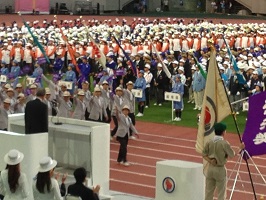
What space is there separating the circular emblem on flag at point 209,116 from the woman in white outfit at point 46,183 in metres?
4.69

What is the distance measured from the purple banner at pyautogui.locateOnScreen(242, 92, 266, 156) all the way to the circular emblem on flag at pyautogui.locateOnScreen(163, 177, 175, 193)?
1.43 meters

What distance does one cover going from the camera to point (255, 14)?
69250 mm

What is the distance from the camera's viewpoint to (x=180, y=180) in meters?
14.9

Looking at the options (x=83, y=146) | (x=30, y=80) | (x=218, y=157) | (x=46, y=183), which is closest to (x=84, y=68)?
(x=30, y=80)

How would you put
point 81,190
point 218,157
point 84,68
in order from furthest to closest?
point 84,68 < point 218,157 < point 81,190

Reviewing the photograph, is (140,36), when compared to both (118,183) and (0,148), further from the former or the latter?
(0,148)

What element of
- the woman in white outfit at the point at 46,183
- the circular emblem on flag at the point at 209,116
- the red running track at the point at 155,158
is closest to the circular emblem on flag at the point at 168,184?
the circular emblem on flag at the point at 209,116

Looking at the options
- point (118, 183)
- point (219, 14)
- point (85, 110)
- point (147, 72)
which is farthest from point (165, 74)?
point (219, 14)

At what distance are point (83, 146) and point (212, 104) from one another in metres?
2.50

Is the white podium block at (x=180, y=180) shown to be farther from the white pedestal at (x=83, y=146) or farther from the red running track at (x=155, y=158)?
the red running track at (x=155, y=158)

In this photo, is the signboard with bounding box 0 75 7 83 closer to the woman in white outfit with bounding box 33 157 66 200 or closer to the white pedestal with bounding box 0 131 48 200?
the white pedestal with bounding box 0 131 48 200

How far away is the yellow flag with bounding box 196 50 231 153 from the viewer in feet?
49.6

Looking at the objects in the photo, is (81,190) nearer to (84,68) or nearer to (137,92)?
(137,92)

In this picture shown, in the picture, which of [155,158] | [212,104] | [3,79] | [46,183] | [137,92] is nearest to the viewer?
[46,183]
